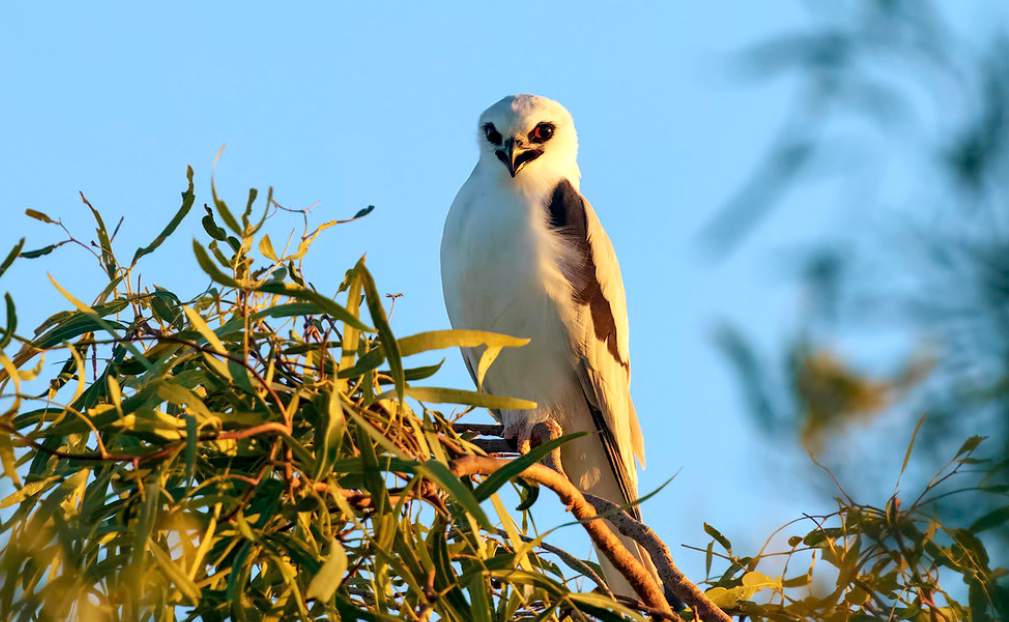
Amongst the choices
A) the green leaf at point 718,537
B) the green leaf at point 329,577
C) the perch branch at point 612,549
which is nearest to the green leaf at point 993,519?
the green leaf at point 329,577

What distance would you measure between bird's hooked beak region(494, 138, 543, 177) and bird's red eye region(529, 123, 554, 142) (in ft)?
0.24

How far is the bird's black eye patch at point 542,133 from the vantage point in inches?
164

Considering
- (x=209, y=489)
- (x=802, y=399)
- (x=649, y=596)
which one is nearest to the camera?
(x=802, y=399)

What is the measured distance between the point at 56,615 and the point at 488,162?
280cm

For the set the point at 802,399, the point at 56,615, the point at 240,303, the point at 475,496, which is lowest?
the point at 56,615

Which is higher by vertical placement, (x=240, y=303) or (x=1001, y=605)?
(x=240, y=303)

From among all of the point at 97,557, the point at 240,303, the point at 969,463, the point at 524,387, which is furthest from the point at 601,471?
the point at 969,463

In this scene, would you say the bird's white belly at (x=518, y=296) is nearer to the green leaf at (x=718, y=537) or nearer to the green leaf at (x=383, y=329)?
the green leaf at (x=718, y=537)

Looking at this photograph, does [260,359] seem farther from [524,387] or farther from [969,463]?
[524,387]

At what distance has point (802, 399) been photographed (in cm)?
94

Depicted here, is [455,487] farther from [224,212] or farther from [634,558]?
[634,558]

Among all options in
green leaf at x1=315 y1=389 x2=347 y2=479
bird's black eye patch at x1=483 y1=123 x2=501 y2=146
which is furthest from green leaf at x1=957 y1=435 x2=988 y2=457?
bird's black eye patch at x1=483 y1=123 x2=501 y2=146

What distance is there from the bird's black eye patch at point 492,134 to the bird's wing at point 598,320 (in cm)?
31

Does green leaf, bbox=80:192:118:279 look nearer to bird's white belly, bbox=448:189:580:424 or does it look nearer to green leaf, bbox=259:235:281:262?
green leaf, bbox=259:235:281:262
